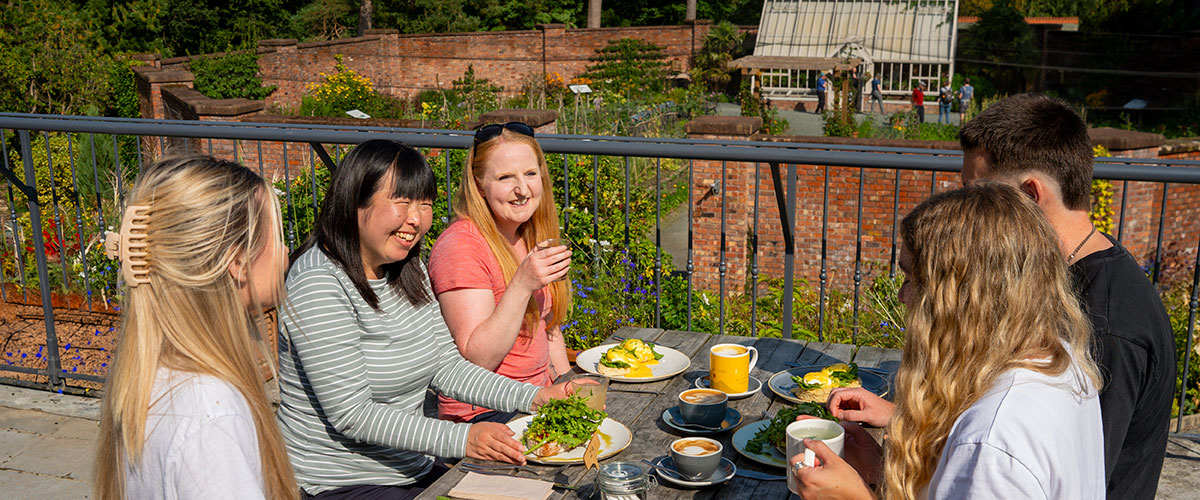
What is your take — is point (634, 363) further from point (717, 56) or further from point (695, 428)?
point (717, 56)

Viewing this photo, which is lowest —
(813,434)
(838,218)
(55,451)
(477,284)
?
(838,218)

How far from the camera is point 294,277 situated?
2.27 metres

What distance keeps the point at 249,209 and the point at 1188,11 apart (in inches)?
1159

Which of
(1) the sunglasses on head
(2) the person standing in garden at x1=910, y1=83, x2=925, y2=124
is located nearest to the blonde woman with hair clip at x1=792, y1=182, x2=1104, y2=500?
(1) the sunglasses on head

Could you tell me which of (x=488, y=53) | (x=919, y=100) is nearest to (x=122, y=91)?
(x=488, y=53)

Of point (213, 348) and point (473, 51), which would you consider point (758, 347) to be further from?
point (473, 51)

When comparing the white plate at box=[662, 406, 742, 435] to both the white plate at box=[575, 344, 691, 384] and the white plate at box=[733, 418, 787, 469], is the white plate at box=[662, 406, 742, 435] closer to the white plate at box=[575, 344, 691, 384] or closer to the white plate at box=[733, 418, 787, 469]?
the white plate at box=[733, 418, 787, 469]

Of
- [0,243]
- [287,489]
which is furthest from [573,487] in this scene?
[0,243]

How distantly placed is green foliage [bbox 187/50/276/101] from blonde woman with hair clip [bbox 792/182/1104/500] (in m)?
18.4

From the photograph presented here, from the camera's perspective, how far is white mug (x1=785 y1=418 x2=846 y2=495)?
178cm

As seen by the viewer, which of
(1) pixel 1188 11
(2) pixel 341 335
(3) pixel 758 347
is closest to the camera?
(2) pixel 341 335

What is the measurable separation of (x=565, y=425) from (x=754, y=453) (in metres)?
0.41

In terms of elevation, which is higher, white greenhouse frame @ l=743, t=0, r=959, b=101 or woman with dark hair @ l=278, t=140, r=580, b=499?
white greenhouse frame @ l=743, t=0, r=959, b=101

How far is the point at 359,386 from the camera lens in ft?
7.32
